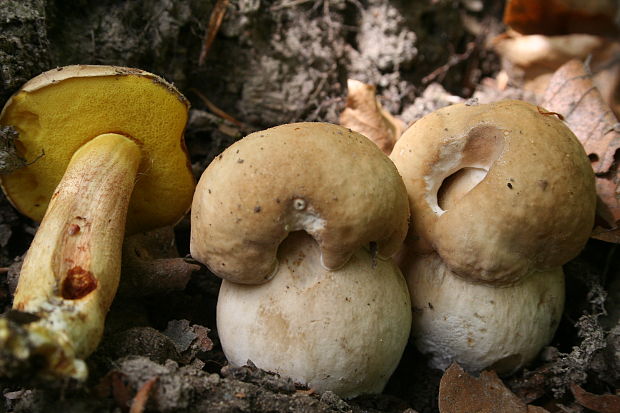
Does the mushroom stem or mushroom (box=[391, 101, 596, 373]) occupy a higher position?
the mushroom stem

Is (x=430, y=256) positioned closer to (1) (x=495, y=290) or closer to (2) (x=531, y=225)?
(1) (x=495, y=290)

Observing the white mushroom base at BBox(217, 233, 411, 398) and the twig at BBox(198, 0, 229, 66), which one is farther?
the twig at BBox(198, 0, 229, 66)

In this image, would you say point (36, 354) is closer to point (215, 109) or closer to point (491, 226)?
point (491, 226)

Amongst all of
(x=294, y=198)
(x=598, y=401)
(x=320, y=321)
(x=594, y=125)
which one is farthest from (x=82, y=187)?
(x=594, y=125)

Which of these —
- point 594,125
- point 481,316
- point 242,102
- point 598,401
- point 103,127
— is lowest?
point 598,401

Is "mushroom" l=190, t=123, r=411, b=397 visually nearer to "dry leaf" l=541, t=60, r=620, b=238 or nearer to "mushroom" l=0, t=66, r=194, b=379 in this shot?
"mushroom" l=0, t=66, r=194, b=379

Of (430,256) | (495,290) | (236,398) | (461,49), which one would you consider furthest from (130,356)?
(461,49)

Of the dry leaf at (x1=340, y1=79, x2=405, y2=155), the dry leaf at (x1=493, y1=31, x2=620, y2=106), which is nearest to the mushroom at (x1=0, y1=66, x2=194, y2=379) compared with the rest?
the dry leaf at (x1=340, y1=79, x2=405, y2=155)
